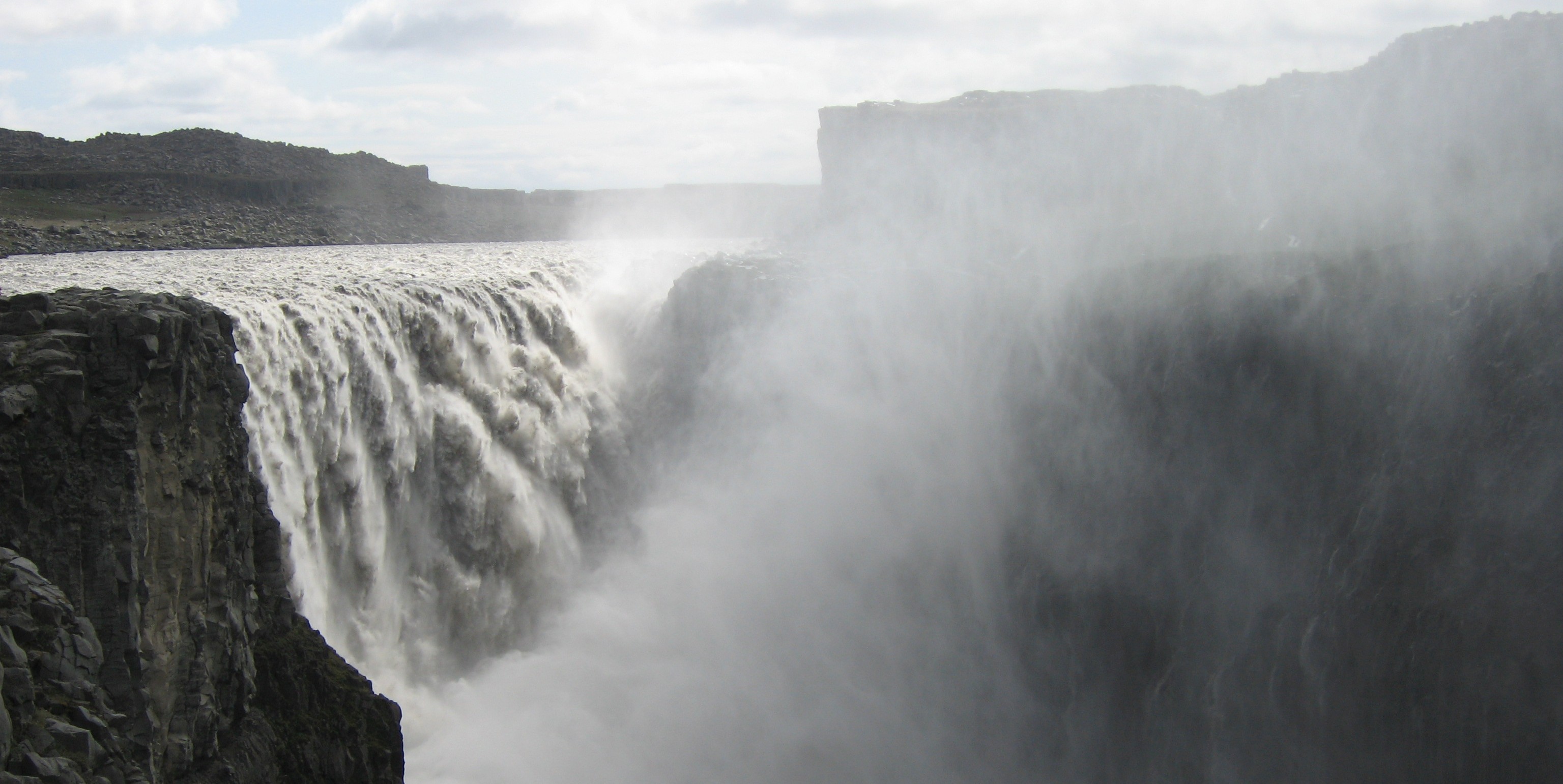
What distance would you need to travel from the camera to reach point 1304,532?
15625 millimetres

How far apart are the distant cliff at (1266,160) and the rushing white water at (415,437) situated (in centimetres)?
→ 1049

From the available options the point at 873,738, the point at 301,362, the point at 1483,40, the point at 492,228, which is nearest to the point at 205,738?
the point at 301,362

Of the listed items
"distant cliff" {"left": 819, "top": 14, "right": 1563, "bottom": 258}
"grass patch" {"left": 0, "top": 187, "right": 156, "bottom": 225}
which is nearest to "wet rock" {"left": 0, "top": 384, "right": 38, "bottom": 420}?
"distant cliff" {"left": 819, "top": 14, "right": 1563, "bottom": 258}

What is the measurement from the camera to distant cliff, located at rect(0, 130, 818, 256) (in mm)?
34500

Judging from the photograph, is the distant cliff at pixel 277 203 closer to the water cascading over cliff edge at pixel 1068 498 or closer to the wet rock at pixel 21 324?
the water cascading over cliff edge at pixel 1068 498

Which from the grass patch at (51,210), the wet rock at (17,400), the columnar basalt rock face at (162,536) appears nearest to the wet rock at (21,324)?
the columnar basalt rock face at (162,536)

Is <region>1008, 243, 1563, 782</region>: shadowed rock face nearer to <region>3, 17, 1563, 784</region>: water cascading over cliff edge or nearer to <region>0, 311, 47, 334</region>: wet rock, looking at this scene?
<region>3, 17, 1563, 784</region>: water cascading over cliff edge

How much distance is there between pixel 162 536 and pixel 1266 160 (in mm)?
19477

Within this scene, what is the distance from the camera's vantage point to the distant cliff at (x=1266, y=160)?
17.0m

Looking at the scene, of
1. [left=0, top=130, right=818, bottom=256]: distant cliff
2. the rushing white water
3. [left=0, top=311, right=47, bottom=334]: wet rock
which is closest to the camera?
[left=0, top=311, right=47, bottom=334]: wet rock

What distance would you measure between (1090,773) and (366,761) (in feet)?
34.2

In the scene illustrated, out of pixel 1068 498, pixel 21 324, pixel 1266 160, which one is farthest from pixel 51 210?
pixel 1266 160

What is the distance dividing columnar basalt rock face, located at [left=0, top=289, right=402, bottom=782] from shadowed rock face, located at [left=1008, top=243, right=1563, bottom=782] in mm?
10792

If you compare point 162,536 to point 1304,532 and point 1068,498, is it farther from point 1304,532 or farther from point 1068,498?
point 1068,498
